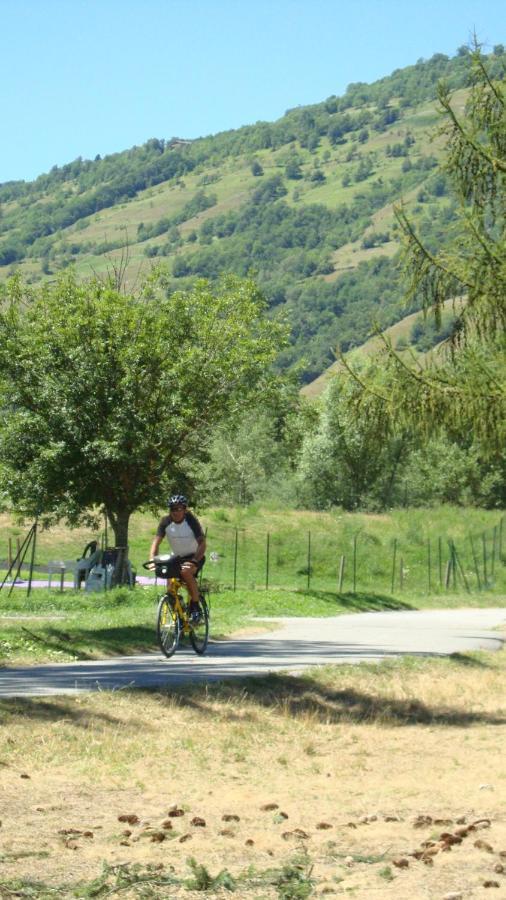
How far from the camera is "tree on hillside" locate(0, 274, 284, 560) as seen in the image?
3058 centimetres

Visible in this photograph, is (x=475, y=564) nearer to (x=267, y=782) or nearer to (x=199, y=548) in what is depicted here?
(x=199, y=548)

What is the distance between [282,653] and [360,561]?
94.5 feet

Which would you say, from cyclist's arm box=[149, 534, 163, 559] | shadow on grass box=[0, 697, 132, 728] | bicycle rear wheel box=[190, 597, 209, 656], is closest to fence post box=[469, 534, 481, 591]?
bicycle rear wheel box=[190, 597, 209, 656]

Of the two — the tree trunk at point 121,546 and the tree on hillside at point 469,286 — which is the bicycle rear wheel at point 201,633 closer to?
the tree on hillside at point 469,286

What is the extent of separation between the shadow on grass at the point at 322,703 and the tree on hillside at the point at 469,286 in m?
6.11

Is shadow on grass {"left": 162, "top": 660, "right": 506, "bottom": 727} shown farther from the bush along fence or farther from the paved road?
the bush along fence

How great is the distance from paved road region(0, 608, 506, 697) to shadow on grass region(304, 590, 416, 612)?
3.21 m

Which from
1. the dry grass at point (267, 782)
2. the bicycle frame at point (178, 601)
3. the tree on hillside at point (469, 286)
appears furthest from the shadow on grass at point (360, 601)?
the dry grass at point (267, 782)

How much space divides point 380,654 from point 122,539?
52.0 feet

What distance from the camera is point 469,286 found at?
19078 mm

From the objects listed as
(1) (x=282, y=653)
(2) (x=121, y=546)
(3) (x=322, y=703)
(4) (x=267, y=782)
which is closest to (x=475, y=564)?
(2) (x=121, y=546)

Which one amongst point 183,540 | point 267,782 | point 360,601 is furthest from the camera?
point 360,601

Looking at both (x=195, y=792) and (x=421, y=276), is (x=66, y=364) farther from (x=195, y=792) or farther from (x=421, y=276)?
(x=195, y=792)

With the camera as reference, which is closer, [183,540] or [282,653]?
[183,540]
